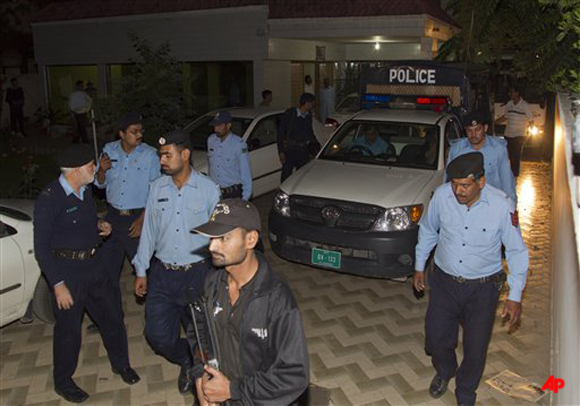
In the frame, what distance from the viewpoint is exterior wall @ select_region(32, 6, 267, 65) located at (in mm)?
16641

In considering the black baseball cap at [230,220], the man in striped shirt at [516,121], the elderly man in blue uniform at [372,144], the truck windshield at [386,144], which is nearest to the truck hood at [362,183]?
the truck windshield at [386,144]

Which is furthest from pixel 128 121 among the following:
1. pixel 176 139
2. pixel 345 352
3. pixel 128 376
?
pixel 345 352

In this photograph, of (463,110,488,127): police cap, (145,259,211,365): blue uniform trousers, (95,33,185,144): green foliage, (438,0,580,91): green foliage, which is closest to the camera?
(145,259,211,365): blue uniform trousers

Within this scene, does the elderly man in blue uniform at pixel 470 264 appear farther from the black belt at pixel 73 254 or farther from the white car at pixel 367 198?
the black belt at pixel 73 254

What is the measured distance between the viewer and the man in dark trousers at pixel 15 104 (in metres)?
19.1

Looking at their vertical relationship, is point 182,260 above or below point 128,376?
above

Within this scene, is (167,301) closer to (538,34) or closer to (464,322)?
(464,322)

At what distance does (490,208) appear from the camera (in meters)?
4.19

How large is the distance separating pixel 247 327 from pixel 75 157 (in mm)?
2400

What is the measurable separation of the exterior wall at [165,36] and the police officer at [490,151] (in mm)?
11421

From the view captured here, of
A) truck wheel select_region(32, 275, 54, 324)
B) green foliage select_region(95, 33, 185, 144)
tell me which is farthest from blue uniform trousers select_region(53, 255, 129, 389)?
green foliage select_region(95, 33, 185, 144)

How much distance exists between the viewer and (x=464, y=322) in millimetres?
4367

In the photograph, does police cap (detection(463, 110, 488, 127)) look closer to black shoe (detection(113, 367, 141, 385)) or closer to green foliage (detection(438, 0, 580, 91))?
green foliage (detection(438, 0, 580, 91))

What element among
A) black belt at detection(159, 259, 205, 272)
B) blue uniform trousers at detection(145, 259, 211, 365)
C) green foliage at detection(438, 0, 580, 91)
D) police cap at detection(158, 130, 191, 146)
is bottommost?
blue uniform trousers at detection(145, 259, 211, 365)
